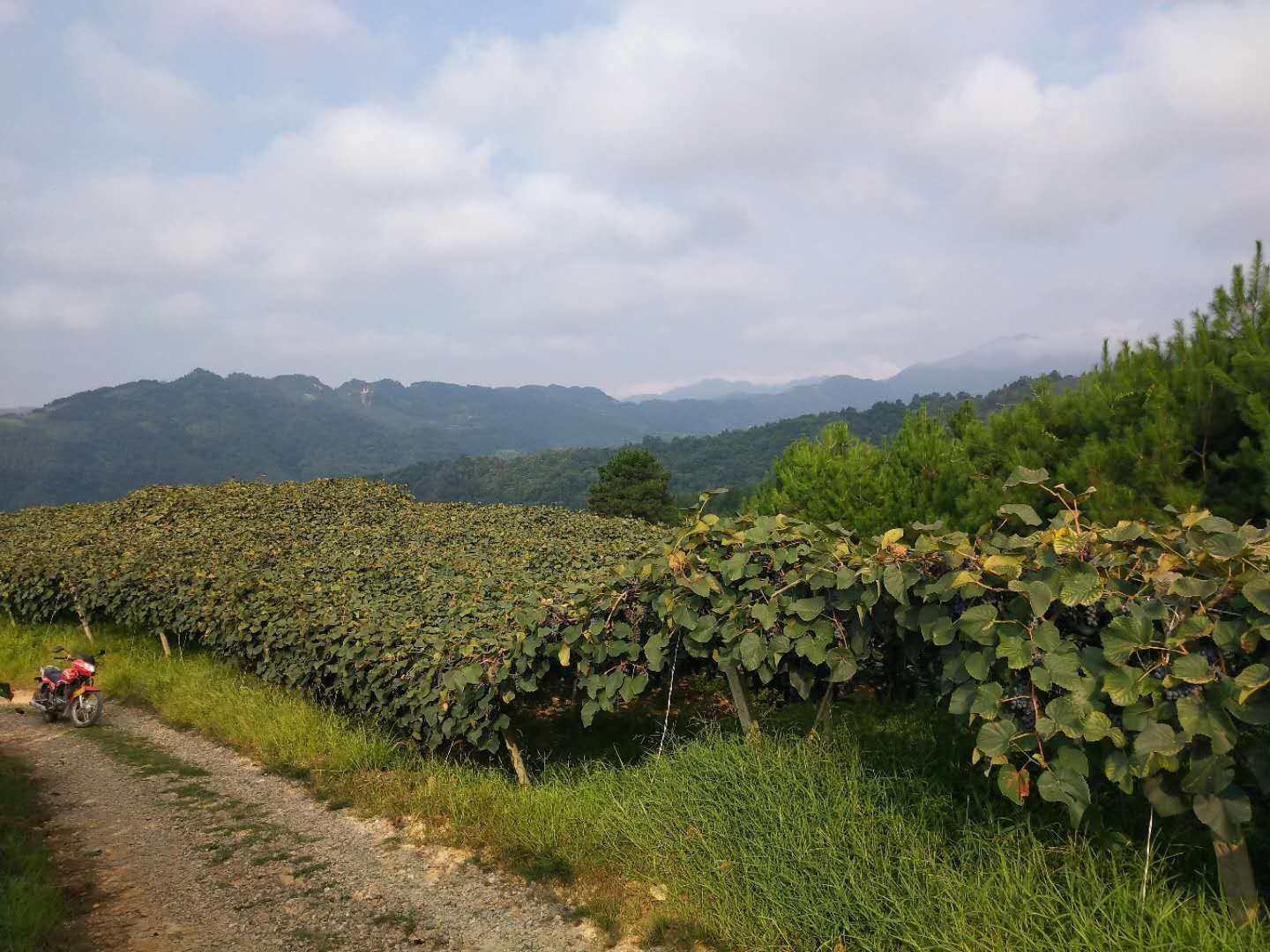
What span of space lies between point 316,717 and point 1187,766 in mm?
6172

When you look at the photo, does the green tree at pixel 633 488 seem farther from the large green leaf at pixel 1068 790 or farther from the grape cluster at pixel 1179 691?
the grape cluster at pixel 1179 691

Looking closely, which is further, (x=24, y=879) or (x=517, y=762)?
(x=517, y=762)

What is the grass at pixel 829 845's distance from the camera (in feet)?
8.52

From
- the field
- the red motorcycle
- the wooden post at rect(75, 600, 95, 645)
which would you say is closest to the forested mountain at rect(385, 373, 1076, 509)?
the wooden post at rect(75, 600, 95, 645)

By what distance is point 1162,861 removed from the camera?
8.34 ft

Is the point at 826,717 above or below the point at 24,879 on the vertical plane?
above

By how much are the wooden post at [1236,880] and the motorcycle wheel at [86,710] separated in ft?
30.6

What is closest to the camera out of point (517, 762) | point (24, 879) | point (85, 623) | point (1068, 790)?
point (1068, 790)

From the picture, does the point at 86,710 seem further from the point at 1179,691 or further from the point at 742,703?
the point at 1179,691

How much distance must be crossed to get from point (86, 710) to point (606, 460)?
8644 cm

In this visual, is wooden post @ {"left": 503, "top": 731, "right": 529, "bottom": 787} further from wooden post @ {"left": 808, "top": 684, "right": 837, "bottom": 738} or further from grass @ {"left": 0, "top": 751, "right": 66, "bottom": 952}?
grass @ {"left": 0, "top": 751, "right": 66, "bottom": 952}

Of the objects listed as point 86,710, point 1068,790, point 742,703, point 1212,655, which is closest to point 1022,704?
point 1068,790

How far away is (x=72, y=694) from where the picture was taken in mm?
7629

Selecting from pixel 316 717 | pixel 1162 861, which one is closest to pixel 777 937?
pixel 1162 861
